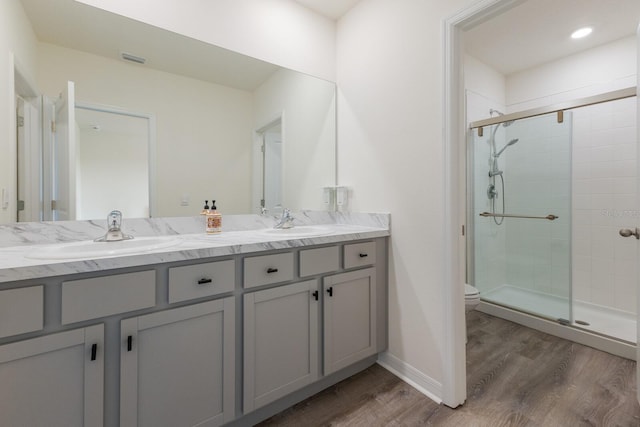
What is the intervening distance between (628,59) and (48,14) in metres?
3.86

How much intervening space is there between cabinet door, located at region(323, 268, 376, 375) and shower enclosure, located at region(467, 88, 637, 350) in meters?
1.57

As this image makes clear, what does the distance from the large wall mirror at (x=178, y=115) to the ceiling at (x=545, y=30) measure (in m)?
1.36

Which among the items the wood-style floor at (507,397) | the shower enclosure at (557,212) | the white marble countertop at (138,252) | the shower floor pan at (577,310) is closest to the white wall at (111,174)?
the white marble countertop at (138,252)

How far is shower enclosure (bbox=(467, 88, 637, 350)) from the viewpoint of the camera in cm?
240

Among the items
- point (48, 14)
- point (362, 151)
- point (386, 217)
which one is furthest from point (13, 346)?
point (362, 151)

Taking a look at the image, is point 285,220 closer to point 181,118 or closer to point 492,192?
point 181,118

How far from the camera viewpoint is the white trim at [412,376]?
155 centimetres

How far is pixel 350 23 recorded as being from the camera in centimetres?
209

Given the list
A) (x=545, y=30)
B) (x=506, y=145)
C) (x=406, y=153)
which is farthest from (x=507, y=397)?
(x=545, y=30)

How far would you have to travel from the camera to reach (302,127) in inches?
84.9

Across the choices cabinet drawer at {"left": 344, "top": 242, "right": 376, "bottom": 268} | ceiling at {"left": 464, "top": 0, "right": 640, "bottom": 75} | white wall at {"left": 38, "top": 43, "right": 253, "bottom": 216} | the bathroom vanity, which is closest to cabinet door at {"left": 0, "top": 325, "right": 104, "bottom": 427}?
the bathroom vanity

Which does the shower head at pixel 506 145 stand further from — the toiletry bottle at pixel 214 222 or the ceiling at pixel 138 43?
the toiletry bottle at pixel 214 222

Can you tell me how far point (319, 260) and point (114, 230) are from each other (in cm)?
98

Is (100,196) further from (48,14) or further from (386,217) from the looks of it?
(386,217)
